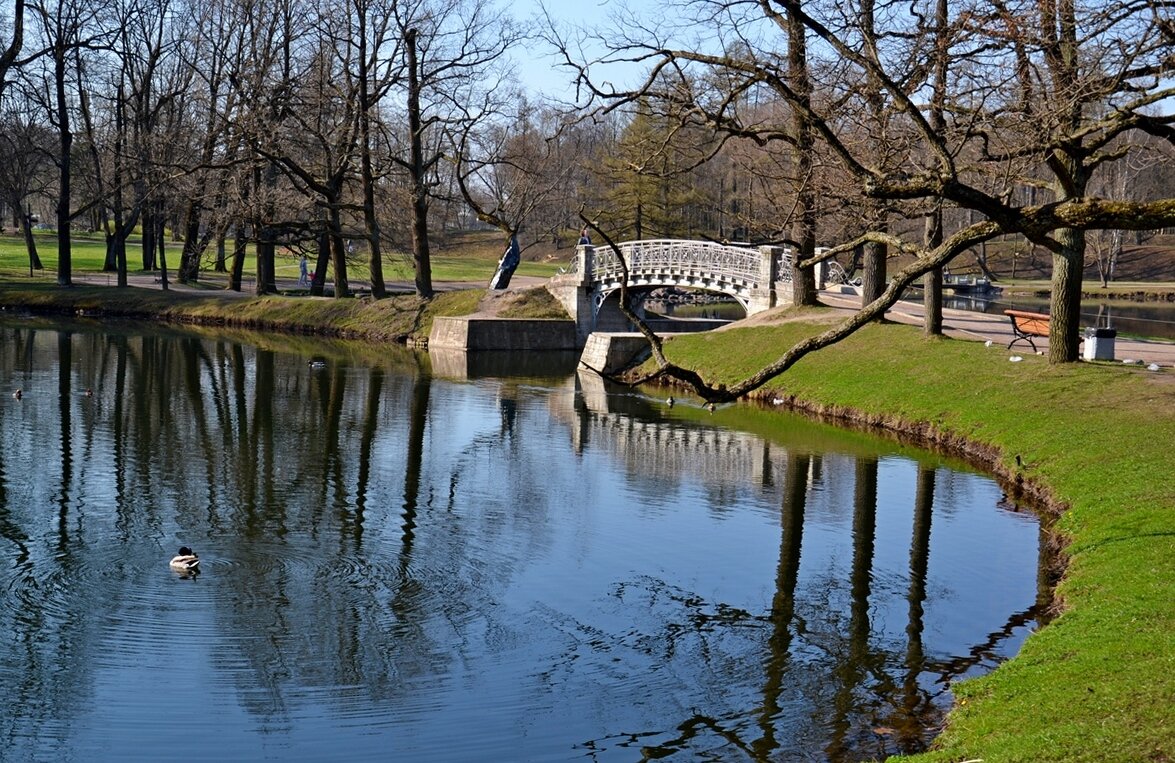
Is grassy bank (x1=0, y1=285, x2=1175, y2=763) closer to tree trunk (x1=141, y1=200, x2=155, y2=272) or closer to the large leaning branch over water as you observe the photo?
the large leaning branch over water

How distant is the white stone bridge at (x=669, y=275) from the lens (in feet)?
140

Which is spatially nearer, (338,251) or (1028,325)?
(1028,325)

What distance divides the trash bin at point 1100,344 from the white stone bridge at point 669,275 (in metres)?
12.3

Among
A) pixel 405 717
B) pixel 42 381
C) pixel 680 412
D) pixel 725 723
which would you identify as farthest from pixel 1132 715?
pixel 42 381

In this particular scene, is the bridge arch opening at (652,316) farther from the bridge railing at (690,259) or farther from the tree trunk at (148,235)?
the tree trunk at (148,235)

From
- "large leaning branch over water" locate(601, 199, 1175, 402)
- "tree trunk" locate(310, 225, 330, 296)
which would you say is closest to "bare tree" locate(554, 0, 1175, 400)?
"large leaning branch over water" locate(601, 199, 1175, 402)

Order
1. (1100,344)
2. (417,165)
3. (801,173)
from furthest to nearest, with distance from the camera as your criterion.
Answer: (417,165)
(1100,344)
(801,173)

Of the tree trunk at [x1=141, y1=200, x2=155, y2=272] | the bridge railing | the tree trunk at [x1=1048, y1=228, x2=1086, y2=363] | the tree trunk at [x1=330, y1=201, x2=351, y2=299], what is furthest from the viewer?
the tree trunk at [x1=141, y1=200, x2=155, y2=272]

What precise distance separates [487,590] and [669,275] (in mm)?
31590

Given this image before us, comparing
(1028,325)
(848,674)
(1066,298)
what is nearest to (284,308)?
(1028,325)

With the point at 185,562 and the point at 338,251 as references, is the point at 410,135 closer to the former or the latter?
the point at 338,251

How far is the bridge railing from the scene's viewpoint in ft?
144

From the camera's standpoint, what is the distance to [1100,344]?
29141 millimetres

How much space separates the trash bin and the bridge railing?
50.3ft
